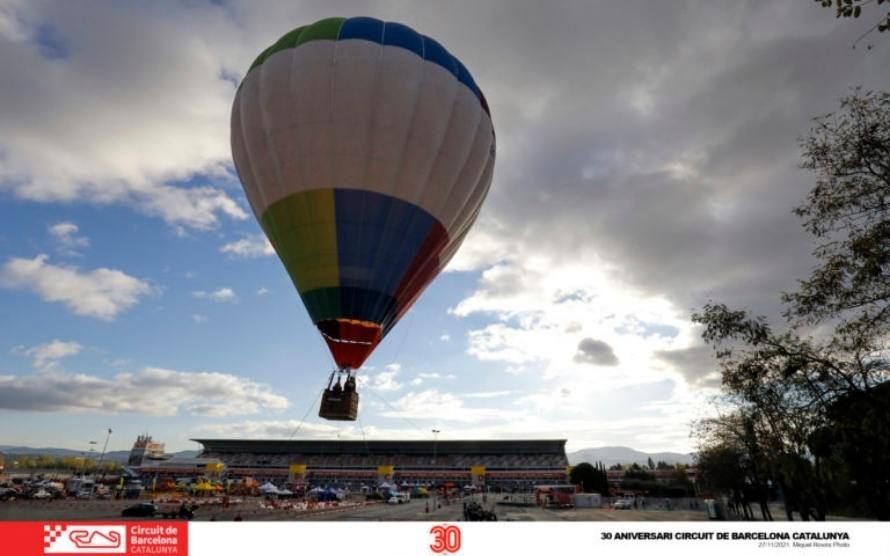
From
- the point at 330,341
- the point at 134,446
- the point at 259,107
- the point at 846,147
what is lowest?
the point at 134,446

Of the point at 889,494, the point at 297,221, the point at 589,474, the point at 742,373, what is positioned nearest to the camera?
the point at 742,373

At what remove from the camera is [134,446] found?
504 ft

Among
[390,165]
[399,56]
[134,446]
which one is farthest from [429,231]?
Answer: [134,446]

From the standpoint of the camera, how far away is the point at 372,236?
1766 cm

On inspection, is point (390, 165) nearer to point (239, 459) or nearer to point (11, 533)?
point (11, 533)

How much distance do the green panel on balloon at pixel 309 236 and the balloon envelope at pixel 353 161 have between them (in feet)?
0.12

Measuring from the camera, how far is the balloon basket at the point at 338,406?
17.6m

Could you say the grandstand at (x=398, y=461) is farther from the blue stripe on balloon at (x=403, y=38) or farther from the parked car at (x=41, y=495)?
the blue stripe on balloon at (x=403, y=38)

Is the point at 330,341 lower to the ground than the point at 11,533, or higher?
higher

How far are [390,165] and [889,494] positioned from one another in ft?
65.5

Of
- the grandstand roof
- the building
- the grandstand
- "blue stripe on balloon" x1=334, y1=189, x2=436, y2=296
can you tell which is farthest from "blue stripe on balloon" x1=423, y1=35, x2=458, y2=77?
the building

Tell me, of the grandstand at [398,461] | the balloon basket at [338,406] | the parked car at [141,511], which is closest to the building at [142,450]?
the grandstand at [398,461]

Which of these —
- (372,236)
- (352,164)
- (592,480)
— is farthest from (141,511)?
(592,480)

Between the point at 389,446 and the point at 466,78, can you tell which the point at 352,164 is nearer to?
the point at 466,78
